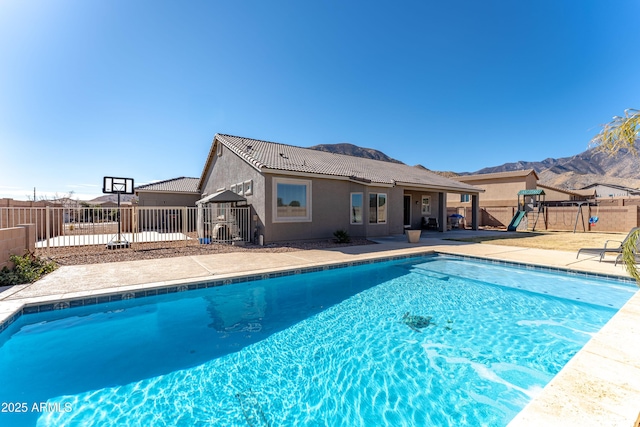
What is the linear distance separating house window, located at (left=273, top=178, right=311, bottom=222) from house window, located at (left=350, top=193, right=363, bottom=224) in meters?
2.64

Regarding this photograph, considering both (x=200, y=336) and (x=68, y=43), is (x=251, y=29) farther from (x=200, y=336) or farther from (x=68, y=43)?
(x=200, y=336)

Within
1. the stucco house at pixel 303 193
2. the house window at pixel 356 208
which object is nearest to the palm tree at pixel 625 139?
the stucco house at pixel 303 193

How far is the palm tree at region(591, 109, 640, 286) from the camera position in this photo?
2.44m

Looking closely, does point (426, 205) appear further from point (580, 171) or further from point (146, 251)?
point (580, 171)

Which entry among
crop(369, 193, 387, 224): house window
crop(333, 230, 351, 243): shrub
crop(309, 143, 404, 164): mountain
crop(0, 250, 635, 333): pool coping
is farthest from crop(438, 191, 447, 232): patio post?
crop(309, 143, 404, 164): mountain

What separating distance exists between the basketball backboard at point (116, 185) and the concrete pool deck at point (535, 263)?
31.9ft

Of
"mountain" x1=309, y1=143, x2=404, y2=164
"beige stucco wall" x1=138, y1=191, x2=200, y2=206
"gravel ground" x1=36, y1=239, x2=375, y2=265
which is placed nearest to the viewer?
"gravel ground" x1=36, y1=239, x2=375, y2=265

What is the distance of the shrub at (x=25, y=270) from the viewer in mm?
6215

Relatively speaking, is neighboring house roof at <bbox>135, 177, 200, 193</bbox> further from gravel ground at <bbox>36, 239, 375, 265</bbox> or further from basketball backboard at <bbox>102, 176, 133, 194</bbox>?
gravel ground at <bbox>36, 239, 375, 265</bbox>

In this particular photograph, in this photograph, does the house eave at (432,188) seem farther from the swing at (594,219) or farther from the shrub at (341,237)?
the swing at (594,219)

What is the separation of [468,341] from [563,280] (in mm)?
5153

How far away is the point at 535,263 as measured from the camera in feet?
28.4

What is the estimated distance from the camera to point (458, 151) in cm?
3772

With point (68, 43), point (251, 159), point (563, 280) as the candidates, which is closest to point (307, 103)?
point (251, 159)
